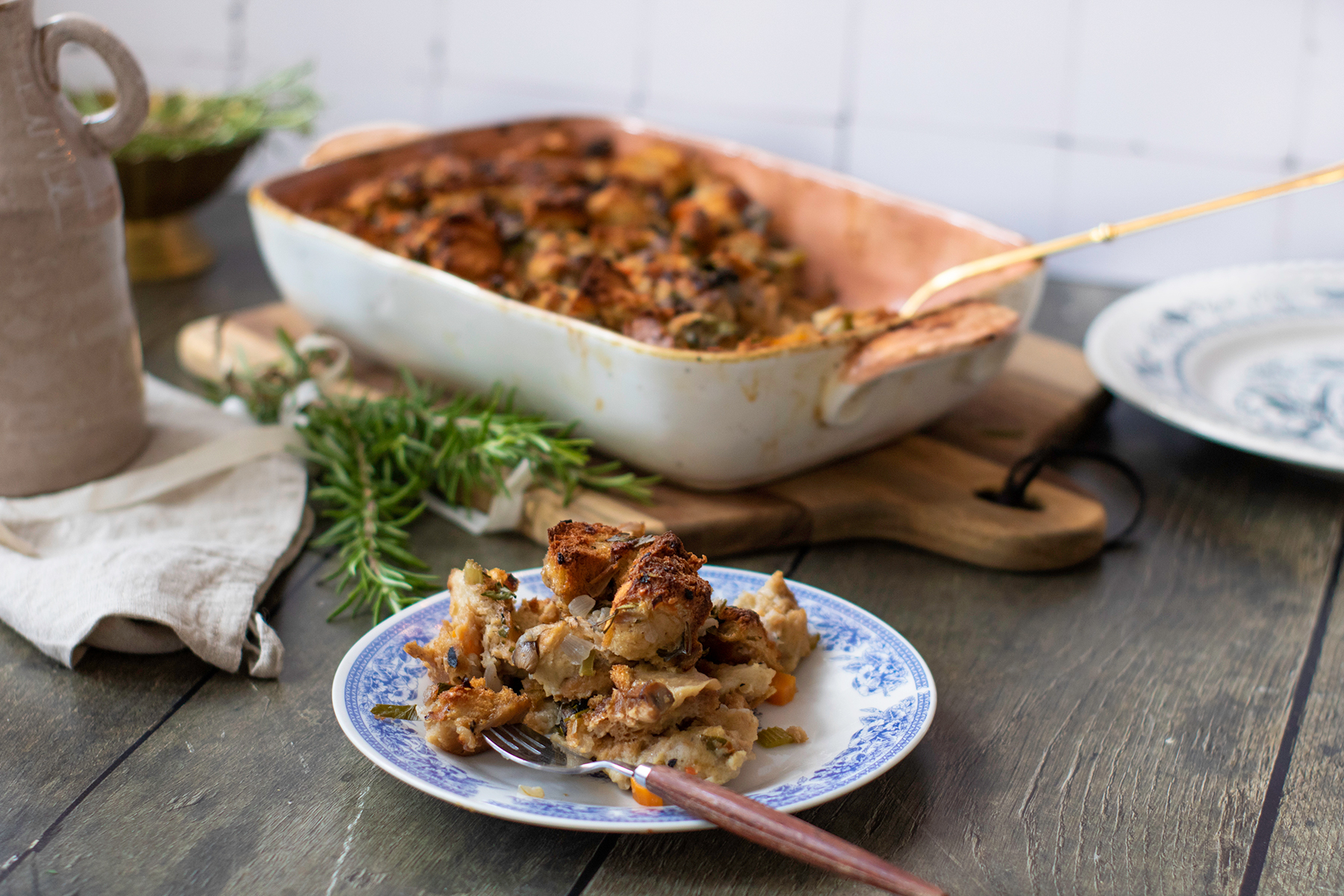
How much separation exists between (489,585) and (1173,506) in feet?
2.49

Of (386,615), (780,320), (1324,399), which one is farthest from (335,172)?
(1324,399)

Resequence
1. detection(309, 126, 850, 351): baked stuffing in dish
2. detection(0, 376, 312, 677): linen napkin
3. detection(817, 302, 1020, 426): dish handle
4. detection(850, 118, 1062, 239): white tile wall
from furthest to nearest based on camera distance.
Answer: detection(850, 118, 1062, 239): white tile wall < detection(309, 126, 850, 351): baked stuffing in dish < detection(817, 302, 1020, 426): dish handle < detection(0, 376, 312, 677): linen napkin

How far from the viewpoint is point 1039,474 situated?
120cm

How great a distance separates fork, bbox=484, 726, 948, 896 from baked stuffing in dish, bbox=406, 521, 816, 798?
0.03 m

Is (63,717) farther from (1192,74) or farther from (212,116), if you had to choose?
(1192,74)

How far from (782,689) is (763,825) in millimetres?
180

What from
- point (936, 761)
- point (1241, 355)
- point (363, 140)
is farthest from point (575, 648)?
point (363, 140)

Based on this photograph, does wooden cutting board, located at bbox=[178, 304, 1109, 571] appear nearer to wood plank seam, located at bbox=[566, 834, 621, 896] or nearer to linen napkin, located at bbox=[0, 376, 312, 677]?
linen napkin, located at bbox=[0, 376, 312, 677]

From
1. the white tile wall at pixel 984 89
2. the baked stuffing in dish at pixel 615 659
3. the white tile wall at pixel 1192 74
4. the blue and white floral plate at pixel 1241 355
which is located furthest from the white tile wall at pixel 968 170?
the baked stuffing in dish at pixel 615 659

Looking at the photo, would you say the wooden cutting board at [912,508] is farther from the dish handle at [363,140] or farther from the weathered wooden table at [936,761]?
the dish handle at [363,140]

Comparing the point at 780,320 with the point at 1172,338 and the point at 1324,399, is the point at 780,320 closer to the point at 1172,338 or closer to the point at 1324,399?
the point at 1172,338

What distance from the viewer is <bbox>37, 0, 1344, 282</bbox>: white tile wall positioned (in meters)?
1.76

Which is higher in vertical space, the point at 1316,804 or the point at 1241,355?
the point at 1241,355

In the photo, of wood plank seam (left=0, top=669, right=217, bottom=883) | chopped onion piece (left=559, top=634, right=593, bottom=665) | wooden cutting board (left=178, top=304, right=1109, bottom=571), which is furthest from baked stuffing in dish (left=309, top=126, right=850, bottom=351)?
wood plank seam (left=0, top=669, right=217, bottom=883)
